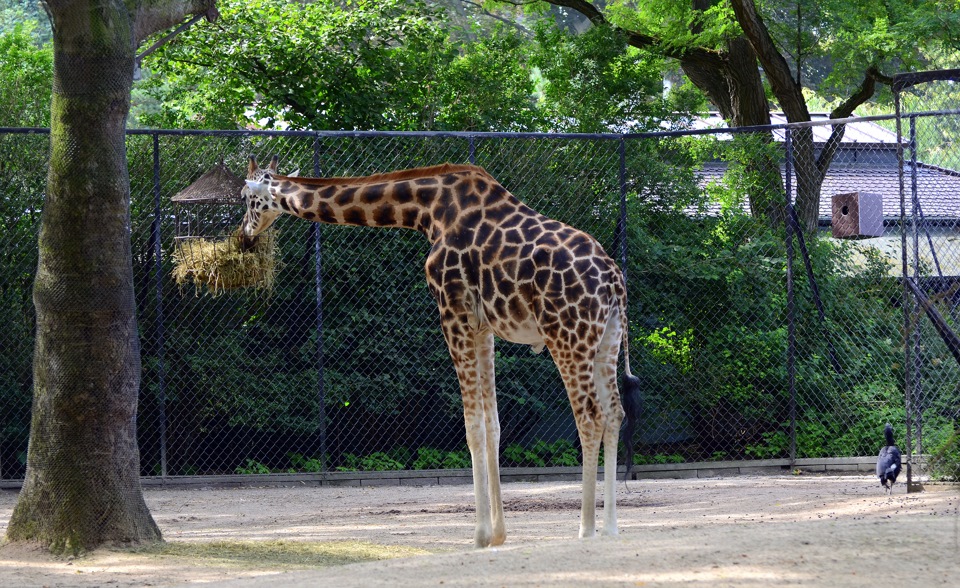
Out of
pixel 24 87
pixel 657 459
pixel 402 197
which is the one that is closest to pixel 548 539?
pixel 402 197

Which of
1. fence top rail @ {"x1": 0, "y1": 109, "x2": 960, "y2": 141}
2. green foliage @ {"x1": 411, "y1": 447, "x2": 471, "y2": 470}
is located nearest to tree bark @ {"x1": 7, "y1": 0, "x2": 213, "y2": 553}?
fence top rail @ {"x1": 0, "y1": 109, "x2": 960, "y2": 141}

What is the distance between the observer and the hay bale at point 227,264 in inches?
375

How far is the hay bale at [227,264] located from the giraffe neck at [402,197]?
1.93 metres

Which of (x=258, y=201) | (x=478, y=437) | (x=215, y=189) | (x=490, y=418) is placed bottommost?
(x=478, y=437)

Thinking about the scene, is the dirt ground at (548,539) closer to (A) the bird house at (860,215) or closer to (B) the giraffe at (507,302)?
(B) the giraffe at (507,302)

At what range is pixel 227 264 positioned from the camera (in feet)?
31.3

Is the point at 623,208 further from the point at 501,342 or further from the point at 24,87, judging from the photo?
the point at 24,87

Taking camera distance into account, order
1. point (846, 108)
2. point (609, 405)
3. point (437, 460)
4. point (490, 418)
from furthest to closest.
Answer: point (846, 108) < point (437, 460) < point (490, 418) < point (609, 405)

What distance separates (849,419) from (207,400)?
6404 mm

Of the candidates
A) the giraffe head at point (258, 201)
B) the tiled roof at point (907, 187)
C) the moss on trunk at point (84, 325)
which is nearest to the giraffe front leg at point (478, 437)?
the giraffe head at point (258, 201)

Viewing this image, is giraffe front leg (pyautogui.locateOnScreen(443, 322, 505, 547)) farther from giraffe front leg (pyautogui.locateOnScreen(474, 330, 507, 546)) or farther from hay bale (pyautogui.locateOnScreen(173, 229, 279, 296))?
hay bale (pyautogui.locateOnScreen(173, 229, 279, 296))

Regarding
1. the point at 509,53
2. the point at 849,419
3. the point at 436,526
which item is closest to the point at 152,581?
the point at 436,526

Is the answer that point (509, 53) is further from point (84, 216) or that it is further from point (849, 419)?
point (84, 216)

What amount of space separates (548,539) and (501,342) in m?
4.08
